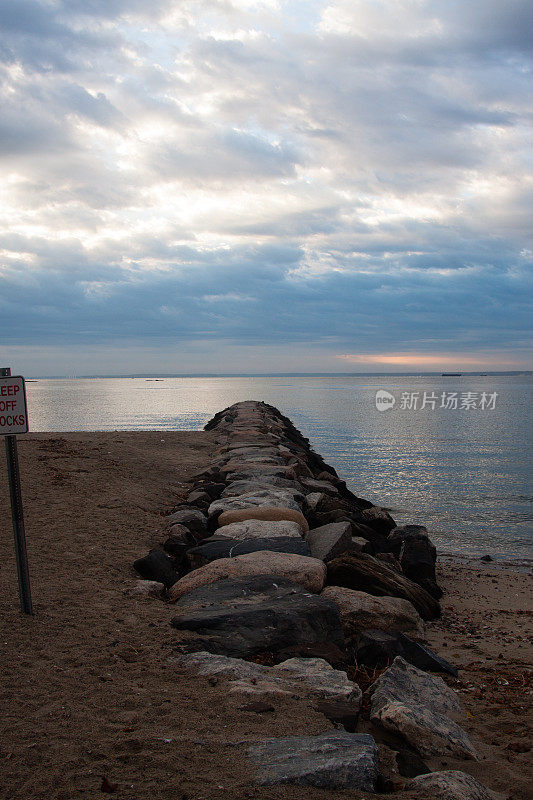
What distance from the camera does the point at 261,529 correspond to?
7.45 meters

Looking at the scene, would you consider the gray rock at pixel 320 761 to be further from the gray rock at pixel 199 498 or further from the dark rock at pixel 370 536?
the gray rock at pixel 199 498

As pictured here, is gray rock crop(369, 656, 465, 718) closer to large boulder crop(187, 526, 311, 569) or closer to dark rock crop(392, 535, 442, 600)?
large boulder crop(187, 526, 311, 569)

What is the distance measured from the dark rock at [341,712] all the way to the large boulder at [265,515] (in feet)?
13.6

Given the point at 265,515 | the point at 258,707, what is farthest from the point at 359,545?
the point at 258,707

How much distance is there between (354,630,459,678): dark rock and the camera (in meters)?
4.94

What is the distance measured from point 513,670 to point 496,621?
2.13 metres

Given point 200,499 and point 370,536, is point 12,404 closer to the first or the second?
point 200,499

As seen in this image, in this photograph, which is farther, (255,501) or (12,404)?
(255,501)

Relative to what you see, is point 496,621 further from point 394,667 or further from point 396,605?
point 394,667

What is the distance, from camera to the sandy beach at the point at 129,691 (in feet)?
9.73

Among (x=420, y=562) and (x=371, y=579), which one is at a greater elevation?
(x=371, y=579)

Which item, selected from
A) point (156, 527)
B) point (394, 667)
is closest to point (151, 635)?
point (394, 667)

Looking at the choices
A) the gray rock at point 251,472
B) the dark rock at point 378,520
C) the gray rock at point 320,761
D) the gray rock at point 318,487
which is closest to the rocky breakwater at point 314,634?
the gray rock at point 320,761

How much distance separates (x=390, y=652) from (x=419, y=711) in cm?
101
